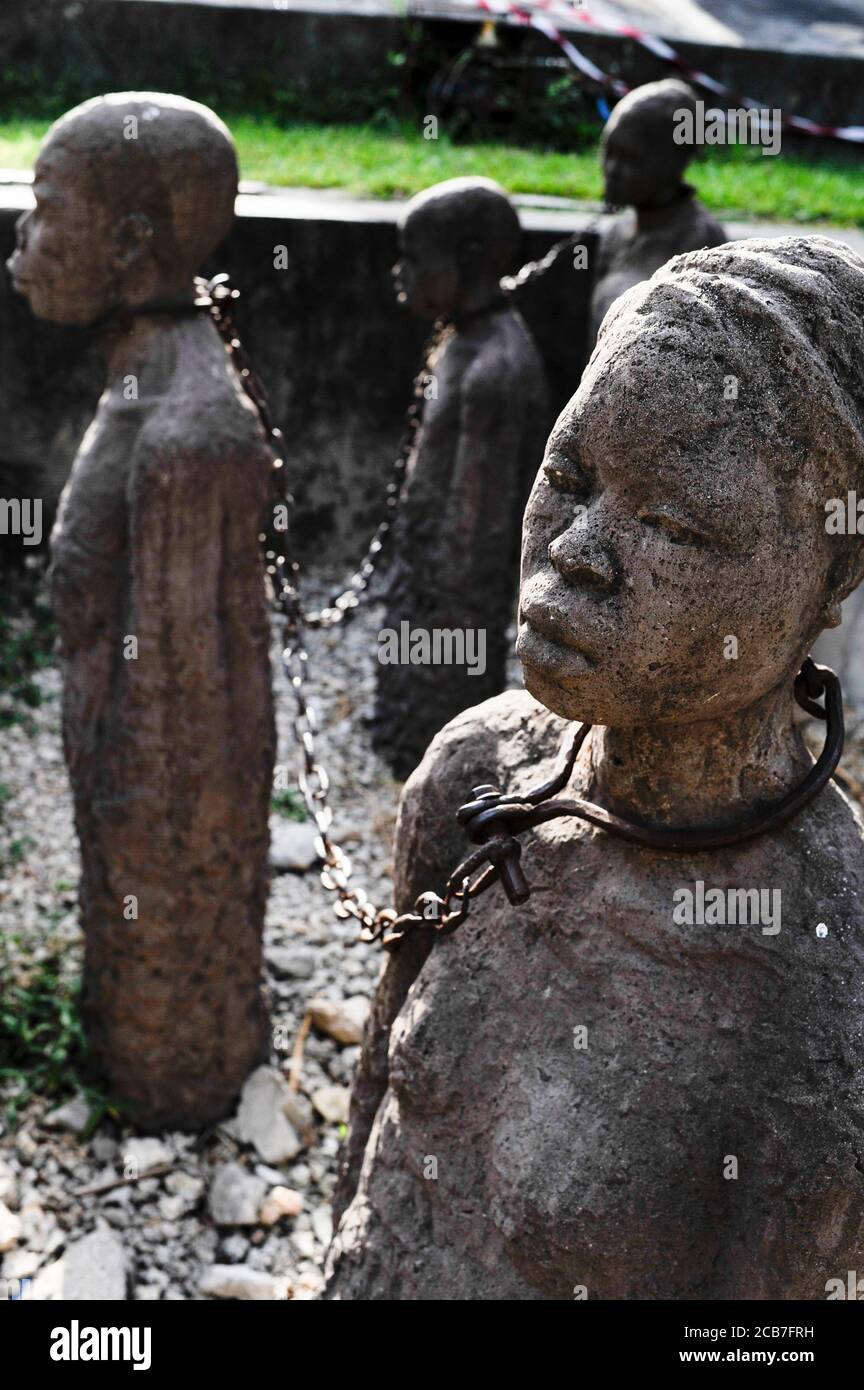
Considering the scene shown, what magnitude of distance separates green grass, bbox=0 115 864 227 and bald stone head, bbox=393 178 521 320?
9.20 feet

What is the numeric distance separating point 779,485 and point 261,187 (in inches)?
274

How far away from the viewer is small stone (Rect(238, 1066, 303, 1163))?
12.7 ft

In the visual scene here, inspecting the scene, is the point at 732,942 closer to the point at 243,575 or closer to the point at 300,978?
the point at 243,575

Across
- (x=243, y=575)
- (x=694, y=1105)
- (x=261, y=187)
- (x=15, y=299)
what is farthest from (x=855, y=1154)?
(x=261, y=187)

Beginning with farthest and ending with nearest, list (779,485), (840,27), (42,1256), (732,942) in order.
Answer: (840,27)
(42,1256)
(732,942)
(779,485)

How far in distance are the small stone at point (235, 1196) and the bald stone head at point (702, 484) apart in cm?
271

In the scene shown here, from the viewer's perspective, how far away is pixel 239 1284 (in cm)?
346

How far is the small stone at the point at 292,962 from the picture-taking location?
461 centimetres

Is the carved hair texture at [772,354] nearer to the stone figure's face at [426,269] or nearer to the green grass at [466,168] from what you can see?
the stone figure's face at [426,269]

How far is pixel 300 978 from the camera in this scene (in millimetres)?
4598

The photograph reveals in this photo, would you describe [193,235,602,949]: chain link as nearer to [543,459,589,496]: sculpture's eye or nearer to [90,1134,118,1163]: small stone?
[543,459,589,496]: sculpture's eye

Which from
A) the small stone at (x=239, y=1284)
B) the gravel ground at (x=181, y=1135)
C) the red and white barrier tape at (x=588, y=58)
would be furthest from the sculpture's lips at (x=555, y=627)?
the red and white barrier tape at (x=588, y=58)

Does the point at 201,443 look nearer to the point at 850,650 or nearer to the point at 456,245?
the point at 456,245

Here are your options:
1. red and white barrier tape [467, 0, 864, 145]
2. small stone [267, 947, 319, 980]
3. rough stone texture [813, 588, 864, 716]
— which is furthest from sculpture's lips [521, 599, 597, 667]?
red and white barrier tape [467, 0, 864, 145]
